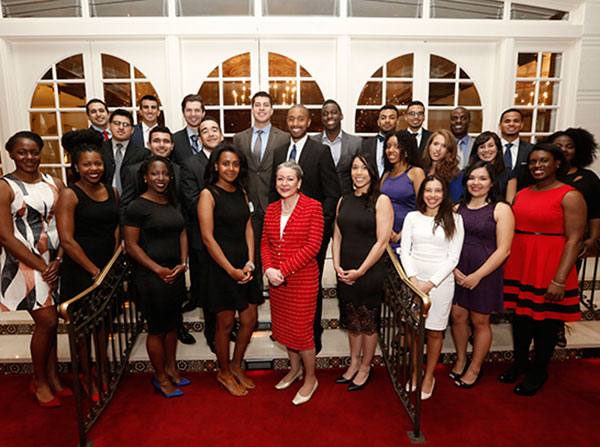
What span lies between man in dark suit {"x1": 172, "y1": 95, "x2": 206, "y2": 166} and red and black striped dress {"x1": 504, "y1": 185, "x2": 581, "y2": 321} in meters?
2.79

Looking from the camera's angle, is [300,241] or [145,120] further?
[145,120]

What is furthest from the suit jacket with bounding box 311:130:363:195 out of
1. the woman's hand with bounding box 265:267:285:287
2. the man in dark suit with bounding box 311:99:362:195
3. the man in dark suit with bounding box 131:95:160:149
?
the man in dark suit with bounding box 131:95:160:149

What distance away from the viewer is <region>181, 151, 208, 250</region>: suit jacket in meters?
3.16

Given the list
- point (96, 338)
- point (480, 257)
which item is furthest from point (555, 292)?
point (96, 338)

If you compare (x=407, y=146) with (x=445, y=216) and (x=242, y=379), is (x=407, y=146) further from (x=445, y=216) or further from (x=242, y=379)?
(x=242, y=379)

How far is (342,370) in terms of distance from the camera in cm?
330

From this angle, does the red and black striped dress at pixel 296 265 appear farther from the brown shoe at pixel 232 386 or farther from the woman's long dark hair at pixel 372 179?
the brown shoe at pixel 232 386

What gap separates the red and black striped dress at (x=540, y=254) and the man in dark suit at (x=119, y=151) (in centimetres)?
312

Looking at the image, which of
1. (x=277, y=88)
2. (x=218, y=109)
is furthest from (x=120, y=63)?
(x=277, y=88)

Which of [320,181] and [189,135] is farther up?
[189,135]

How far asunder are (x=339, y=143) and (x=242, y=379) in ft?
7.31

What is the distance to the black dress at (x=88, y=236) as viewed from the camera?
8.73 ft

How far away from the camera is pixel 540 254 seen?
282cm

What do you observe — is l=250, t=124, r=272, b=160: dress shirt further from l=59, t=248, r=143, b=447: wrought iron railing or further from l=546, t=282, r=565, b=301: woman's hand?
l=546, t=282, r=565, b=301: woman's hand
